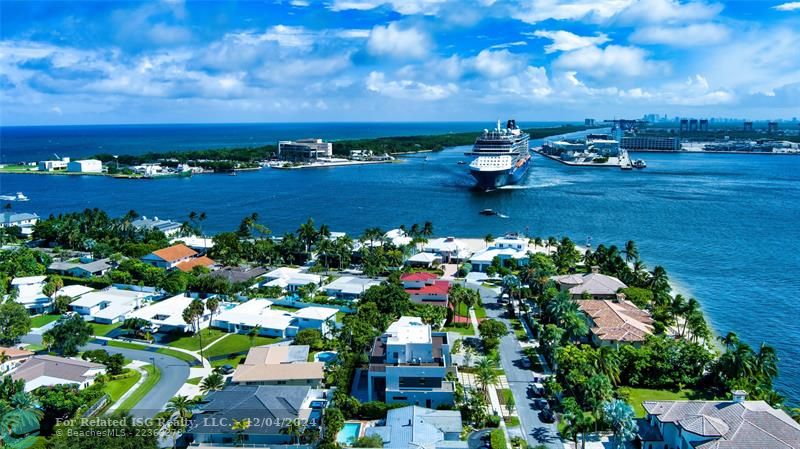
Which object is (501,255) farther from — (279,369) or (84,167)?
(84,167)

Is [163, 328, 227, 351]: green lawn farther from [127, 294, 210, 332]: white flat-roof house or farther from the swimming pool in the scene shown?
the swimming pool

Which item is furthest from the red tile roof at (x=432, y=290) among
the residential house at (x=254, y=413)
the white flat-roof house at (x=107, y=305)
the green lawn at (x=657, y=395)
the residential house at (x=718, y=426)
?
the white flat-roof house at (x=107, y=305)

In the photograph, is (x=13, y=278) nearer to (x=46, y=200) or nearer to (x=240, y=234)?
(x=240, y=234)

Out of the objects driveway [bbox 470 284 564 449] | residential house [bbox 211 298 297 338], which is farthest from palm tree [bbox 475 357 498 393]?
residential house [bbox 211 298 297 338]

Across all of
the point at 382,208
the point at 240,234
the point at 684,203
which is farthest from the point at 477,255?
the point at 684,203

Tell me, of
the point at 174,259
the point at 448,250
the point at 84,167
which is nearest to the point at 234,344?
the point at 174,259
